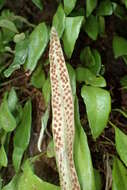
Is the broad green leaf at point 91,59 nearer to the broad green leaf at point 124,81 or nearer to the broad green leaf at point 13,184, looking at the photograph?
the broad green leaf at point 124,81

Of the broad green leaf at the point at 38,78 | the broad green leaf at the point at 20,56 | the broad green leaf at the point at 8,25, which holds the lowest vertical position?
the broad green leaf at the point at 38,78

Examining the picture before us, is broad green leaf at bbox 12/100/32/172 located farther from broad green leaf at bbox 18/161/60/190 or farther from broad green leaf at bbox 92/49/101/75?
broad green leaf at bbox 92/49/101/75

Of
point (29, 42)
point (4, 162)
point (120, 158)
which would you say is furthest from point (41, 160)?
point (29, 42)

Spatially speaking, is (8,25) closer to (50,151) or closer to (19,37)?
(19,37)

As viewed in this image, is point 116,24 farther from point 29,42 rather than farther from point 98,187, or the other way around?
point 98,187

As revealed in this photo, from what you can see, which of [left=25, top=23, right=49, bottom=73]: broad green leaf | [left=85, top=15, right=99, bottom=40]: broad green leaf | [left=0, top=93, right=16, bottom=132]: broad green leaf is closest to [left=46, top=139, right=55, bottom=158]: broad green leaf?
[left=0, top=93, right=16, bottom=132]: broad green leaf

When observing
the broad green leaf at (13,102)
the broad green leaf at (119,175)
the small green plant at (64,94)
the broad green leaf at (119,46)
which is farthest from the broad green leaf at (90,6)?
the broad green leaf at (119,175)
